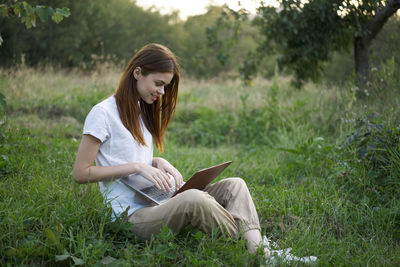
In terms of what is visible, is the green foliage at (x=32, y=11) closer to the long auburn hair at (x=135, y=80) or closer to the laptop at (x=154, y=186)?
the long auburn hair at (x=135, y=80)

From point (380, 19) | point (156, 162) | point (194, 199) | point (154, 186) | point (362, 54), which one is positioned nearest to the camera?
point (194, 199)

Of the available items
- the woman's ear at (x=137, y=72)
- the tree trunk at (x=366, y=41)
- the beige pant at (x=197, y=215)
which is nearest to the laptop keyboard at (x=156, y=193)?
the beige pant at (x=197, y=215)

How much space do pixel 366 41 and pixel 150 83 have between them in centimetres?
480

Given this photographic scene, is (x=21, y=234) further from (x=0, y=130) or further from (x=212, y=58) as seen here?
(x=212, y=58)

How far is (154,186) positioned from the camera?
220cm

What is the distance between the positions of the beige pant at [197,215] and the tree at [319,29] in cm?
304

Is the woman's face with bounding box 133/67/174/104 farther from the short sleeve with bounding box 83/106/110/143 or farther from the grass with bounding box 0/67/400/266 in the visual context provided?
the grass with bounding box 0/67/400/266

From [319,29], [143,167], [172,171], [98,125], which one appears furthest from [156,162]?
[319,29]

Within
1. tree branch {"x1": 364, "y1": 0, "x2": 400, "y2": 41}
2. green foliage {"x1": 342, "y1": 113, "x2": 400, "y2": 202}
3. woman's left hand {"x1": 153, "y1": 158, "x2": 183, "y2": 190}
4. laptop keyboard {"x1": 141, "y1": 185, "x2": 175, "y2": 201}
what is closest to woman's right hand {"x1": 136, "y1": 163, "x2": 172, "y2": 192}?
laptop keyboard {"x1": 141, "y1": 185, "x2": 175, "y2": 201}

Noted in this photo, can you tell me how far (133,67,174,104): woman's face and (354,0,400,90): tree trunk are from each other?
10.4 ft

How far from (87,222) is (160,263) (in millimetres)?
528

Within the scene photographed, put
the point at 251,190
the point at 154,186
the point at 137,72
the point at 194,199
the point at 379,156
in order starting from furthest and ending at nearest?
the point at 251,190, the point at 379,156, the point at 137,72, the point at 154,186, the point at 194,199

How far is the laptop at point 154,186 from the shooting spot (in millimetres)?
2154

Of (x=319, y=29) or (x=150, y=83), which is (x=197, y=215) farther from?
(x=319, y=29)
